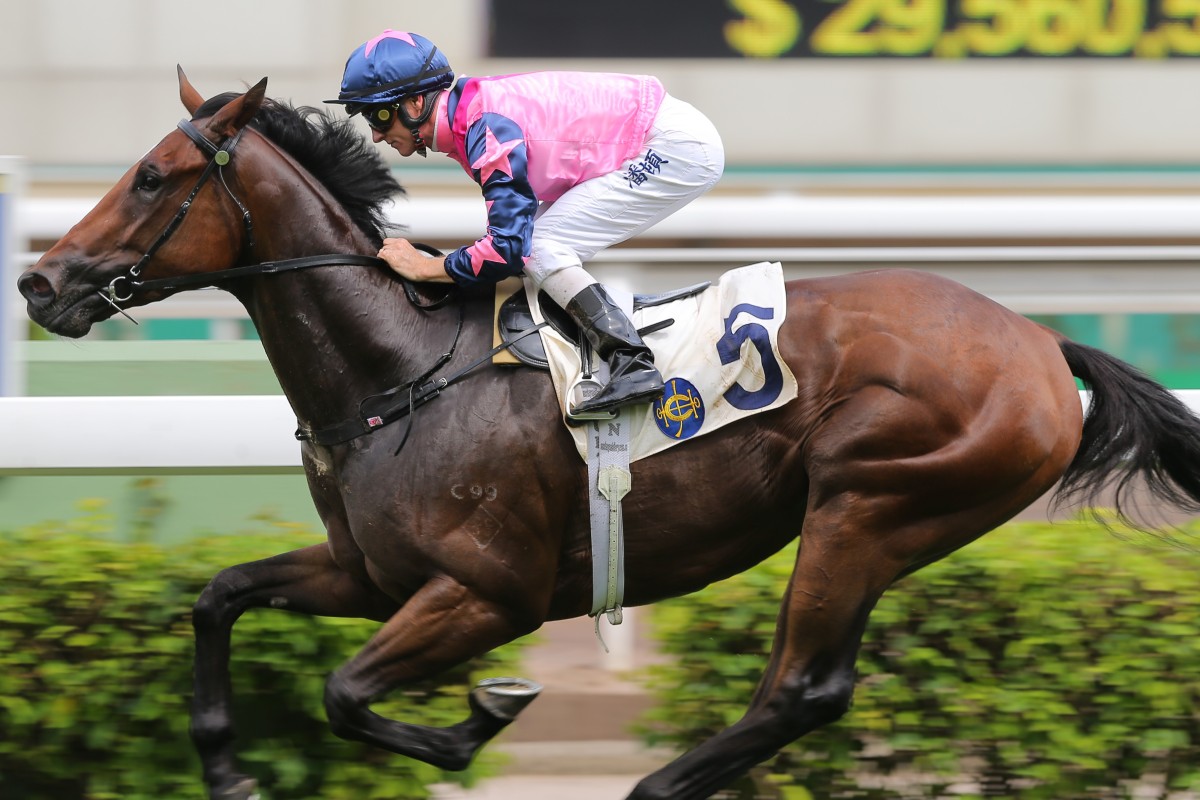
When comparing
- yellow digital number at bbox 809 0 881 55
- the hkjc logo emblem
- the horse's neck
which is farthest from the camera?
yellow digital number at bbox 809 0 881 55

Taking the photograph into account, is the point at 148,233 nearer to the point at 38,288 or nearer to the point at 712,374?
the point at 38,288

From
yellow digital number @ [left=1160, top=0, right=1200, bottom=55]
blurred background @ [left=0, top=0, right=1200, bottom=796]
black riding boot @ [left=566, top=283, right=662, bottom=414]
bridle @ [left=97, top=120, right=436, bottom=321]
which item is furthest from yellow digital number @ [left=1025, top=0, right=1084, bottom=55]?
bridle @ [left=97, top=120, right=436, bottom=321]

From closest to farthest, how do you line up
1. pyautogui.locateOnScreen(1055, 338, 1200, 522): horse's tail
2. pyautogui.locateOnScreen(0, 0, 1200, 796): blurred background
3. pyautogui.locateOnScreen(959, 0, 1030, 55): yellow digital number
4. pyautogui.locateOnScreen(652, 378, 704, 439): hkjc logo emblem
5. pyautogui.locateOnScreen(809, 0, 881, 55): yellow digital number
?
pyautogui.locateOnScreen(652, 378, 704, 439): hkjc logo emblem → pyautogui.locateOnScreen(1055, 338, 1200, 522): horse's tail → pyautogui.locateOnScreen(0, 0, 1200, 796): blurred background → pyautogui.locateOnScreen(809, 0, 881, 55): yellow digital number → pyautogui.locateOnScreen(959, 0, 1030, 55): yellow digital number

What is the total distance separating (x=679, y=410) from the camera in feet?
11.2

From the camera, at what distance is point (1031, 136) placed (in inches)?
377

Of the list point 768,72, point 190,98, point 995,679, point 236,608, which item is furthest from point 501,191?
point 768,72

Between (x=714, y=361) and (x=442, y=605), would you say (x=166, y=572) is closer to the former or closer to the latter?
(x=442, y=605)

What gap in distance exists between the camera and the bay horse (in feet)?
11.1

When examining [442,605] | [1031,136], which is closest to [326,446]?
[442,605]

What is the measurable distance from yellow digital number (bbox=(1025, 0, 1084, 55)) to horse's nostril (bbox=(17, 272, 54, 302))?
7474 millimetres

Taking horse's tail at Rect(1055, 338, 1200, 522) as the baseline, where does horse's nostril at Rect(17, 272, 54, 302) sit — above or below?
above

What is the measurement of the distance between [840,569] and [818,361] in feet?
1.51

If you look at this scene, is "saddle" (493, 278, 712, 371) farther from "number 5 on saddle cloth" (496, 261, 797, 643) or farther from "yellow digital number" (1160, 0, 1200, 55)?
"yellow digital number" (1160, 0, 1200, 55)

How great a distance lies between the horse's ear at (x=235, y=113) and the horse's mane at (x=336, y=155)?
0.32 feet
